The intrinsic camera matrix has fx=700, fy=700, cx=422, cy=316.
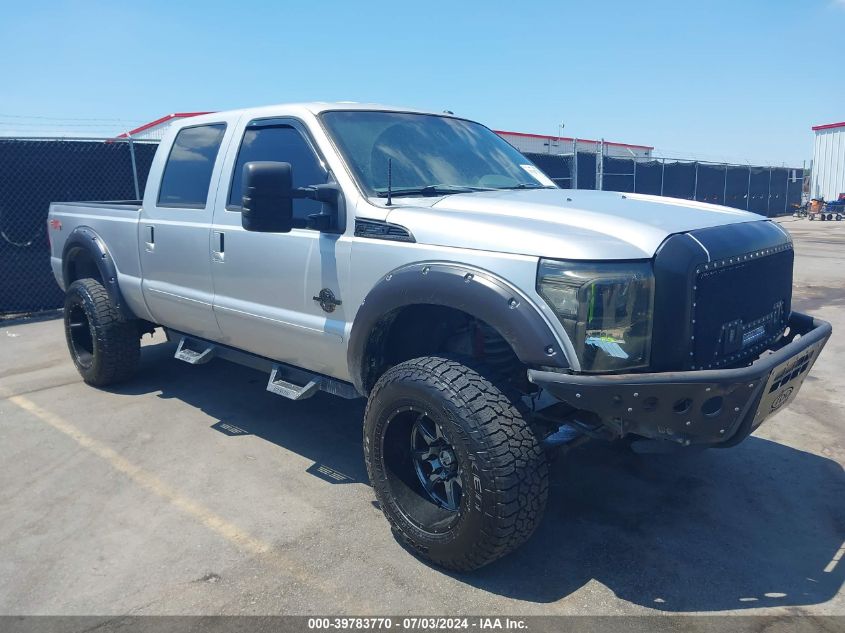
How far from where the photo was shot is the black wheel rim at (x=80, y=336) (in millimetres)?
5922

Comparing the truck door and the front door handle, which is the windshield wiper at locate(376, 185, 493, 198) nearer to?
the front door handle

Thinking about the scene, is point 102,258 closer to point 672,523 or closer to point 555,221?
point 555,221

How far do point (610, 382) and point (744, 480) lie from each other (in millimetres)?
1975

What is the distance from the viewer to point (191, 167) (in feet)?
15.7

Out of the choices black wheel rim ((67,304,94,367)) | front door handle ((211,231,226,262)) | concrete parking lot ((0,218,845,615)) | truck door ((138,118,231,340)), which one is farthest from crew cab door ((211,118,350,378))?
black wheel rim ((67,304,94,367))

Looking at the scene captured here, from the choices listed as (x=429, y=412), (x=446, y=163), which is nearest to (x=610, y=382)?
(x=429, y=412)

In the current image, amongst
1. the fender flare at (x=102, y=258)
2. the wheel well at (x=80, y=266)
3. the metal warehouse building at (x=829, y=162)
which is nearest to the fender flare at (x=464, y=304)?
the fender flare at (x=102, y=258)

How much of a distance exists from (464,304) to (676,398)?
91 centimetres

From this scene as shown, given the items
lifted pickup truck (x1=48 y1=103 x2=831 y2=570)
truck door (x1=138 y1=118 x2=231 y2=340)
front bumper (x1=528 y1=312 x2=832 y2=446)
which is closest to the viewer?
front bumper (x1=528 y1=312 x2=832 y2=446)

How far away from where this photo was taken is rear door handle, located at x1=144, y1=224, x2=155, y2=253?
4969 mm

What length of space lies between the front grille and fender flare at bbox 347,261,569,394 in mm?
612

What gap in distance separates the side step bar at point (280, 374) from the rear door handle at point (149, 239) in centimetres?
69

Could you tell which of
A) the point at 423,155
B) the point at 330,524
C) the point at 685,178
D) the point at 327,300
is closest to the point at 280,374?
the point at 327,300

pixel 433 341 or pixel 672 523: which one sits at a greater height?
pixel 433 341
